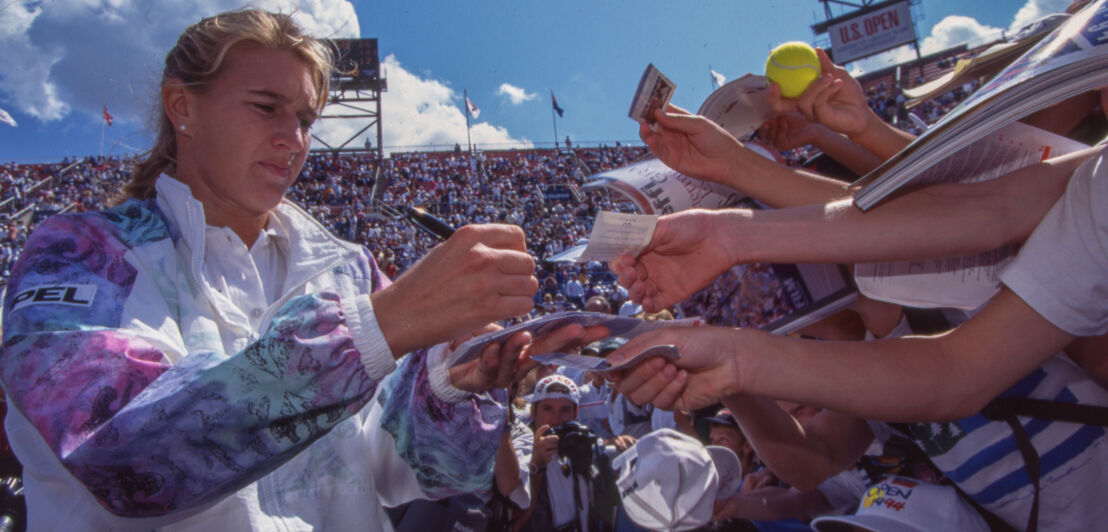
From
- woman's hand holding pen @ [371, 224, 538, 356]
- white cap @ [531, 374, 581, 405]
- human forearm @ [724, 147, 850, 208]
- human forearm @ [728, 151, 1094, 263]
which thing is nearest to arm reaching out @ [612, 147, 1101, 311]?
human forearm @ [728, 151, 1094, 263]

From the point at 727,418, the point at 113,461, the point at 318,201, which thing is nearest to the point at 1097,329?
the point at 113,461

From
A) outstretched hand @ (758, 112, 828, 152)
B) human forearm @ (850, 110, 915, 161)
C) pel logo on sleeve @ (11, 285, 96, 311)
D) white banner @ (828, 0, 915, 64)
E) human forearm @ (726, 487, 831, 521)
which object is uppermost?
white banner @ (828, 0, 915, 64)

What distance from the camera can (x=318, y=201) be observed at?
26812mm

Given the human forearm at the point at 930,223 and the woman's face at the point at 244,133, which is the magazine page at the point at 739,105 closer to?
the human forearm at the point at 930,223

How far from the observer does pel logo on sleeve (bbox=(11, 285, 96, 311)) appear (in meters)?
0.99

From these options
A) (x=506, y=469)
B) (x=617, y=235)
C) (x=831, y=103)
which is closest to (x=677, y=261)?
(x=617, y=235)

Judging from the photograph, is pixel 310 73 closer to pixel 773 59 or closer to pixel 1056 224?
pixel 773 59

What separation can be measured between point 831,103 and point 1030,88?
2.64ft

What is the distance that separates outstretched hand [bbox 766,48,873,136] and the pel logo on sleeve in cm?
178

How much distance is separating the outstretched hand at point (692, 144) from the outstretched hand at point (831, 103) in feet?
0.79

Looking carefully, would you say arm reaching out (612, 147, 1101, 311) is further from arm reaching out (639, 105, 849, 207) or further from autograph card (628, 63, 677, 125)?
autograph card (628, 63, 677, 125)

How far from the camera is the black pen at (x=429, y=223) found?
1469mm

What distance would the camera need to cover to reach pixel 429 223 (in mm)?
1490

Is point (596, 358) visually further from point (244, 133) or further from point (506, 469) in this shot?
point (506, 469)
